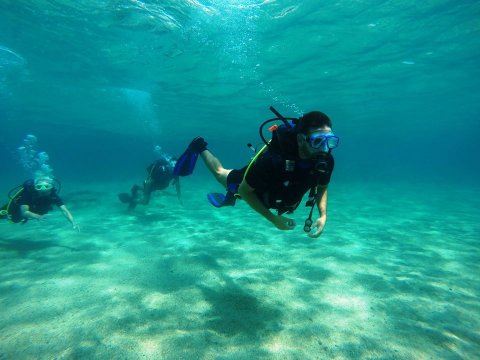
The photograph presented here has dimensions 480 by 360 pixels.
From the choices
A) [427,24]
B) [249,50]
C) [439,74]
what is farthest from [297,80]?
[439,74]

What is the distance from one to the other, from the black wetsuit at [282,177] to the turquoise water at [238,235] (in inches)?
74.6

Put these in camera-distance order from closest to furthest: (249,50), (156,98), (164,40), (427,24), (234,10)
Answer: (234,10) → (427,24) → (164,40) → (249,50) → (156,98)

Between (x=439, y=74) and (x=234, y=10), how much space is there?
65.0ft

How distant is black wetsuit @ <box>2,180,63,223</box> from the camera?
7.98 m

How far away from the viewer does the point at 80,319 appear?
3992 mm

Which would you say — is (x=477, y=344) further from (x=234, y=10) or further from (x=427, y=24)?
(x=427, y=24)

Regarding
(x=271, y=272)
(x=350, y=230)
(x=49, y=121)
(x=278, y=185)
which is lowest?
(x=350, y=230)

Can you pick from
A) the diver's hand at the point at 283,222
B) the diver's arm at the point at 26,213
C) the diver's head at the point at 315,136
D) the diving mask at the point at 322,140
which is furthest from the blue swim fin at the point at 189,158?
the diver's arm at the point at 26,213

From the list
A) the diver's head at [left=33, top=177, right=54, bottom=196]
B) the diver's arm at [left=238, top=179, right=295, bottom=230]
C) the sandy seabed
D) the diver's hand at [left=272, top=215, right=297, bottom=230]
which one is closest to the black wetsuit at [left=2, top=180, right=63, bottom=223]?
the diver's head at [left=33, top=177, right=54, bottom=196]

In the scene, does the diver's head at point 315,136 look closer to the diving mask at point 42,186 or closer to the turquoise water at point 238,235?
the turquoise water at point 238,235

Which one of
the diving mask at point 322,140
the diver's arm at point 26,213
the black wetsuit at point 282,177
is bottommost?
the diver's arm at point 26,213

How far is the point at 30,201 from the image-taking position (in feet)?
26.7

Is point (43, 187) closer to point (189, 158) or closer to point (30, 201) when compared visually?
point (30, 201)

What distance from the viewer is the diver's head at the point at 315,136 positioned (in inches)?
129
